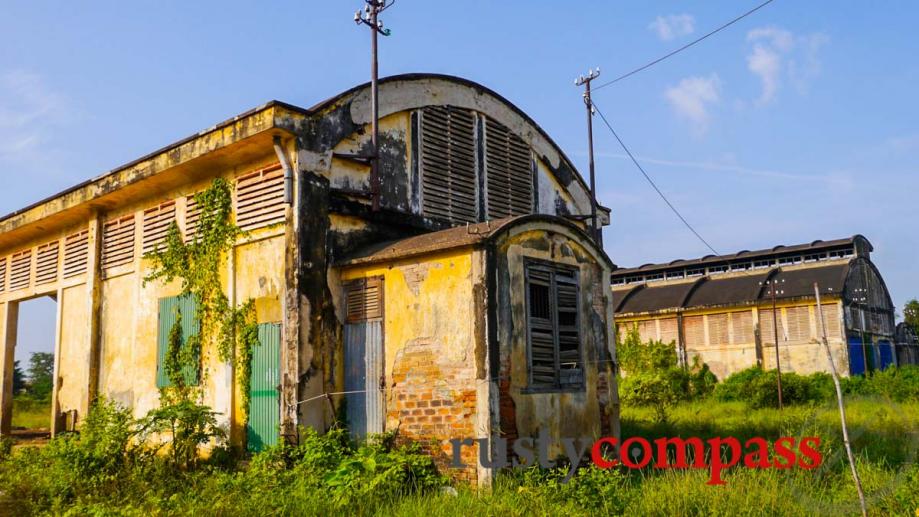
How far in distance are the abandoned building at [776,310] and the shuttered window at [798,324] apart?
29mm

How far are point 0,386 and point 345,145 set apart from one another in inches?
411

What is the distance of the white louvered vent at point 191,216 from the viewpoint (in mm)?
11328

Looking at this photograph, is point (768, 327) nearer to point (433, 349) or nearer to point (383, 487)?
point (433, 349)

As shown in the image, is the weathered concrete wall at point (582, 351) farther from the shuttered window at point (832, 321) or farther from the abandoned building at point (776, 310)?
the shuttered window at point (832, 321)

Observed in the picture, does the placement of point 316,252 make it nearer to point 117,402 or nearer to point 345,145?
point 345,145

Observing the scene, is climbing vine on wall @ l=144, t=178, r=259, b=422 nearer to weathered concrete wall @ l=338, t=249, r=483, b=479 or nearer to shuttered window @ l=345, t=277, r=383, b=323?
shuttered window @ l=345, t=277, r=383, b=323

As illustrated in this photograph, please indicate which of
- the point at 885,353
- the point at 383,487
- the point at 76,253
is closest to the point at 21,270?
the point at 76,253

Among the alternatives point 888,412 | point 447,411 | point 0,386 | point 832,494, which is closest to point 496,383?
point 447,411

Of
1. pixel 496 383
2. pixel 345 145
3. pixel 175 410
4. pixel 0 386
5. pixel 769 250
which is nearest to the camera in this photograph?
pixel 496 383

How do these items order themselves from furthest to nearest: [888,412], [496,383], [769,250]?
[769,250] < [888,412] < [496,383]

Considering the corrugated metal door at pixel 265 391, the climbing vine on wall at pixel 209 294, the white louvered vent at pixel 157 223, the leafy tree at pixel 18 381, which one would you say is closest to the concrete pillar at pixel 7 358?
the white louvered vent at pixel 157 223

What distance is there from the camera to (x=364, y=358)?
937cm

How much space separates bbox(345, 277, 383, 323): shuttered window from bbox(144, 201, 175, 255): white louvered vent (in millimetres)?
3931

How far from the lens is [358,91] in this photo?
10.3m
